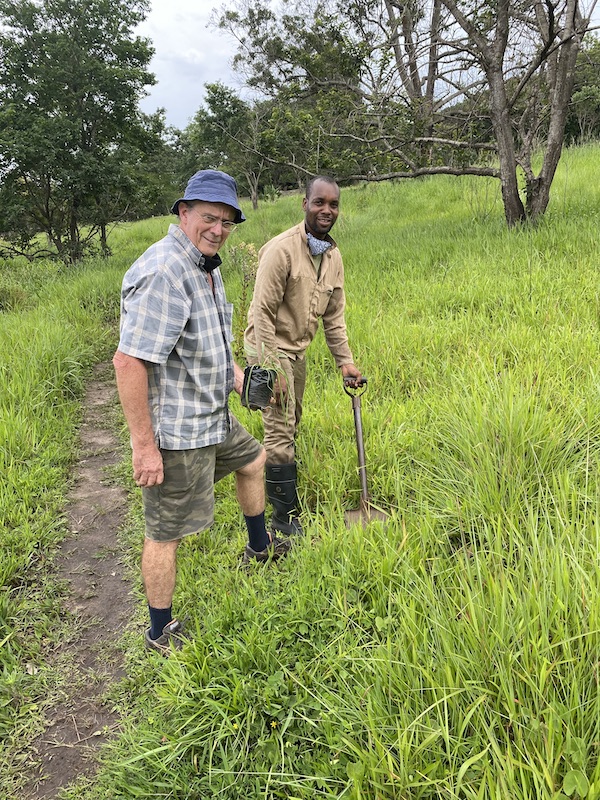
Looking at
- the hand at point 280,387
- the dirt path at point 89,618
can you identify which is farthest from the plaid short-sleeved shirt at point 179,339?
the dirt path at point 89,618

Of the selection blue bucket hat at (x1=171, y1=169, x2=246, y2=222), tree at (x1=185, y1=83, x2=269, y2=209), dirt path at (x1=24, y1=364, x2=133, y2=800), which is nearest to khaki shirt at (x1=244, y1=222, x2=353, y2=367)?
blue bucket hat at (x1=171, y1=169, x2=246, y2=222)

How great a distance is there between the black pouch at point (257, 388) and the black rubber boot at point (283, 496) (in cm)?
46

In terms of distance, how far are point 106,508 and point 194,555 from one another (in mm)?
1071

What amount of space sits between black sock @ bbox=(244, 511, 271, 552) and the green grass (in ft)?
0.40

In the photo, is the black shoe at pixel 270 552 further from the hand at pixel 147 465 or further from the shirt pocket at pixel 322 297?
the shirt pocket at pixel 322 297

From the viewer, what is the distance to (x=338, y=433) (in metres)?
3.33

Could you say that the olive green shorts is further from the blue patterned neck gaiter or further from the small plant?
the small plant

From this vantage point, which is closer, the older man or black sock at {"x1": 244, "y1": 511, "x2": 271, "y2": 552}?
the older man

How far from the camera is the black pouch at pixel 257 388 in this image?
249cm

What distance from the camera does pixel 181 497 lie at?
2.14 m

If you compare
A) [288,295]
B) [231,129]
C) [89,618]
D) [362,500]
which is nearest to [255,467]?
[362,500]

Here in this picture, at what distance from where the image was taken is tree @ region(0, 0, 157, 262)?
29.9ft

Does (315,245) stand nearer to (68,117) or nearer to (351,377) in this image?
(351,377)

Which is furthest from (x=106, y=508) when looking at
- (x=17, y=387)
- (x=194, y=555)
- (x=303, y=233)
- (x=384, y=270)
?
(x=384, y=270)
